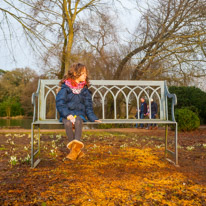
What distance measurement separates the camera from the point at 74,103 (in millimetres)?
3168

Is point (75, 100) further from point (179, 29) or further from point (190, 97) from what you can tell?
point (190, 97)

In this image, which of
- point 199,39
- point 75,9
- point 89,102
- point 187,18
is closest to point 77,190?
point 89,102

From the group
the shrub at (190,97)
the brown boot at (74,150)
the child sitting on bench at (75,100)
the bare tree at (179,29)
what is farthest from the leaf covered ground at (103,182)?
the shrub at (190,97)

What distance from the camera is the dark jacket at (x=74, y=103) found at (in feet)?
10.1

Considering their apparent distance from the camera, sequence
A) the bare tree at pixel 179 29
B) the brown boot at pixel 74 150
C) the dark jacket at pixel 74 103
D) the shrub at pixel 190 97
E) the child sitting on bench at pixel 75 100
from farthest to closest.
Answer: the shrub at pixel 190 97
the bare tree at pixel 179 29
the dark jacket at pixel 74 103
the child sitting on bench at pixel 75 100
the brown boot at pixel 74 150

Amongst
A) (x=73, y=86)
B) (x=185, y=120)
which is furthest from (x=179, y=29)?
(x=73, y=86)

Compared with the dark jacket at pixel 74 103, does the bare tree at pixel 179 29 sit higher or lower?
higher

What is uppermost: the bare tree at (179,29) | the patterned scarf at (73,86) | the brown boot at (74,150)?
the bare tree at (179,29)

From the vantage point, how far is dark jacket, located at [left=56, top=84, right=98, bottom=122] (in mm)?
3076

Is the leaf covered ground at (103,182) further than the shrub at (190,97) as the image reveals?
No

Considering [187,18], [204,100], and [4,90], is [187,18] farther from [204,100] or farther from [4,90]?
[4,90]

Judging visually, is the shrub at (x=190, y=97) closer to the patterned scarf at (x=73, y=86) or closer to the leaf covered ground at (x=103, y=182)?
the leaf covered ground at (x=103, y=182)

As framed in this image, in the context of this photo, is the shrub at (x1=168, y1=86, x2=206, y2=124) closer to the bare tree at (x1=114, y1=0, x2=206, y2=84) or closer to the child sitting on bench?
the bare tree at (x1=114, y1=0, x2=206, y2=84)

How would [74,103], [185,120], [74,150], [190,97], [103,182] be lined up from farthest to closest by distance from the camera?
[190,97]
[185,120]
[74,103]
[74,150]
[103,182]
